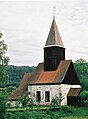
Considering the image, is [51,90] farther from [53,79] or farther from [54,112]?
[54,112]

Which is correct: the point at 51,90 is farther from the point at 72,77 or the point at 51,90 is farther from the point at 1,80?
the point at 1,80

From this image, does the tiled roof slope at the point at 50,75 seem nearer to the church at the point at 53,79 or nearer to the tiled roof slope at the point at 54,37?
the church at the point at 53,79

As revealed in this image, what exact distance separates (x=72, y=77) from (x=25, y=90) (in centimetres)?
714

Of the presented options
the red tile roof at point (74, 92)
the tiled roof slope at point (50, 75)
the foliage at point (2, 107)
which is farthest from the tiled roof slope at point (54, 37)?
the foliage at point (2, 107)

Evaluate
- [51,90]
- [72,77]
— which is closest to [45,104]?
[51,90]

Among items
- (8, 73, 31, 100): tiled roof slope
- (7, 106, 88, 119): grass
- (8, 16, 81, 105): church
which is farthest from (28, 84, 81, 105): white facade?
(7, 106, 88, 119): grass

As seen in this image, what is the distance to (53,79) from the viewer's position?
4744 centimetres

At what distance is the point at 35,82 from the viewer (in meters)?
49.0

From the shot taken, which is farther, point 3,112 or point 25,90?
point 25,90

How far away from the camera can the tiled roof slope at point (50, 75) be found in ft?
154

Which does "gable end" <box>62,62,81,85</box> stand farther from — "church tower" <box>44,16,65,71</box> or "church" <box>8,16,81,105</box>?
"church tower" <box>44,16,65,71</box>

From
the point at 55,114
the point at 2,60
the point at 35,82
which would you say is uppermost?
the point at 2,60

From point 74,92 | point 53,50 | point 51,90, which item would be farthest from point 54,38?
point 74,92

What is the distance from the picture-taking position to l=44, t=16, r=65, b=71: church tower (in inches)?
1922
